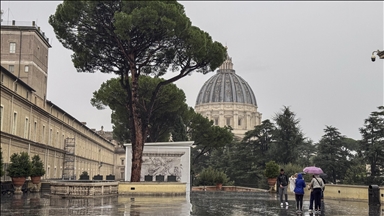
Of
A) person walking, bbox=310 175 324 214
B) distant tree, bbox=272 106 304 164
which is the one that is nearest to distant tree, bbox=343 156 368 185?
distant tree, bbox=272 106 304 164

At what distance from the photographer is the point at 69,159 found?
55.2 meters

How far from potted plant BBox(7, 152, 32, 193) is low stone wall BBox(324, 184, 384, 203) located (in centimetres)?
1725

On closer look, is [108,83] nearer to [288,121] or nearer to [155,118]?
[155,118]

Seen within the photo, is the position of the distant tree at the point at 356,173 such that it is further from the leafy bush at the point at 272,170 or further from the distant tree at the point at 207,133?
the distant tree at the point at 207,133

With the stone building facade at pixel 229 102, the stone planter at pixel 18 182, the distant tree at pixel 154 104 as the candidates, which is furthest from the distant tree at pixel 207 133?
the stone building facade at pixel 229 102

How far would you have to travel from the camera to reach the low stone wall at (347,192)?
22609 millimetres

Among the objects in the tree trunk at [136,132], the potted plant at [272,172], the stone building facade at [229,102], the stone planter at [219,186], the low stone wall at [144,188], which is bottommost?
the stone planter at [219,186]

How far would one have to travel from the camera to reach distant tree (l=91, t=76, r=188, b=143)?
42.8m

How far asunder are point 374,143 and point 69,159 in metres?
33.9

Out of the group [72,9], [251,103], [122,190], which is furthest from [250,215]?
[251,103]

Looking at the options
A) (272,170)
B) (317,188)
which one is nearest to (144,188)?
(272,170)

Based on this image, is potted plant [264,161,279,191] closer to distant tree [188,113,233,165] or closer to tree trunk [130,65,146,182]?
tree trunk [130,65,146,182]

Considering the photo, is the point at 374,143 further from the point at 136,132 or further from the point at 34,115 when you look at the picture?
the point at 34,115

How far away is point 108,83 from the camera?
145ft
